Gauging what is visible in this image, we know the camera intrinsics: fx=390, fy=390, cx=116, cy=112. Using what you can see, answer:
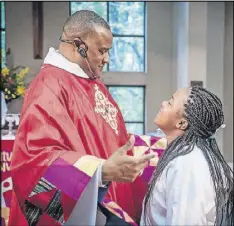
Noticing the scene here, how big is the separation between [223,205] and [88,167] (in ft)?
1.03

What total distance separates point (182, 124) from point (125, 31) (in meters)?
0.89

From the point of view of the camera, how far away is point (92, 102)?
100 centimetres

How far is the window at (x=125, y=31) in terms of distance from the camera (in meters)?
1.39

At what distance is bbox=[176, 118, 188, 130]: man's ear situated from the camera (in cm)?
91

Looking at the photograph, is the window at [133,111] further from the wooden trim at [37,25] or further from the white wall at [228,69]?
the white wall at [228,69]

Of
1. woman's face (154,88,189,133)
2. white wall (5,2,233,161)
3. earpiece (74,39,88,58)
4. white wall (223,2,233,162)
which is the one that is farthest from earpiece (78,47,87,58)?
white wall (223,2,233,162)

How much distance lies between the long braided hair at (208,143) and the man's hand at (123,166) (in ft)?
0.54

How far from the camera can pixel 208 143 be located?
906mm

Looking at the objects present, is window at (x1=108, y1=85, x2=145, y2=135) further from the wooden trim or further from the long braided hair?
the long braided hair

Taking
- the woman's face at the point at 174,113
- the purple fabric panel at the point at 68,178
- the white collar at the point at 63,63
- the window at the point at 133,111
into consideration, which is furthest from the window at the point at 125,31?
the purple fabric panel at the point at 68,178

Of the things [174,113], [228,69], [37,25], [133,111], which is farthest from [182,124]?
[228,69]

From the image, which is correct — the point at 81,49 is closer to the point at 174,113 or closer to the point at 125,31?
the point at 174,113

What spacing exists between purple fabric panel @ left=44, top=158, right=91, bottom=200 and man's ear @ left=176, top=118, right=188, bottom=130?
0.27m

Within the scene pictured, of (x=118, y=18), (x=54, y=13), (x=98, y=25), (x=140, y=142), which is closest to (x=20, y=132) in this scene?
(x=98, y=25)
